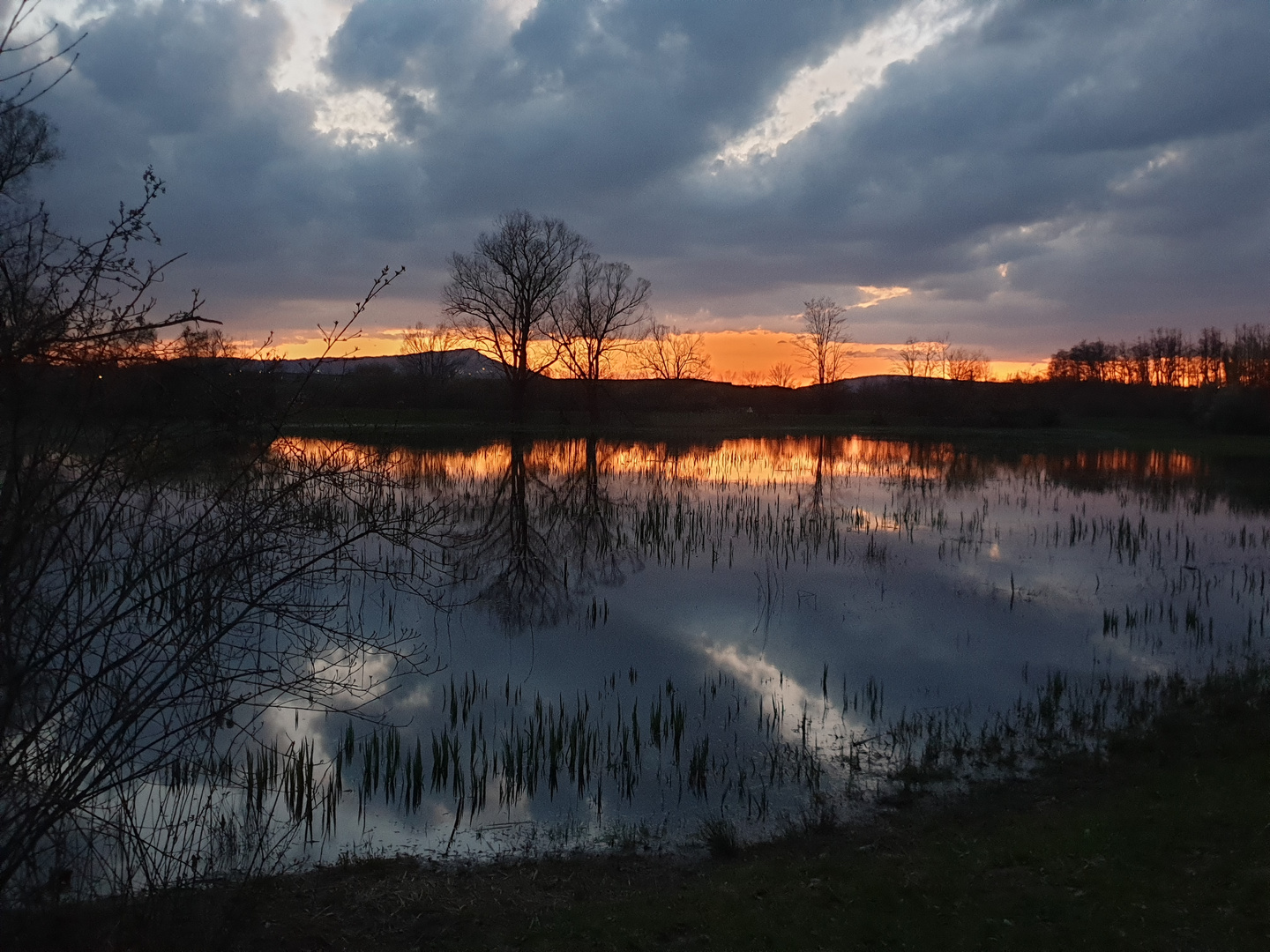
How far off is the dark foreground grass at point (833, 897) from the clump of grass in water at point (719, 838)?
0.10 m

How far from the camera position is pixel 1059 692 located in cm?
959

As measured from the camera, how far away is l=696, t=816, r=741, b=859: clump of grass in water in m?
6.25

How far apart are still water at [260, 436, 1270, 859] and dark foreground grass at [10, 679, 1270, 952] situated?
74 centimetres

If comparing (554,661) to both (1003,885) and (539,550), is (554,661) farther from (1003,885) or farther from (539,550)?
(539,550)

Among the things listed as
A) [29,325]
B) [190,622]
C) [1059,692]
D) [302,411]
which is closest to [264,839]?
[190,622]

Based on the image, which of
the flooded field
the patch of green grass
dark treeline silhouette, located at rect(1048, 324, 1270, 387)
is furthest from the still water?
dark treeline silhouette, located at rect(1048, 324, 1270, 387)

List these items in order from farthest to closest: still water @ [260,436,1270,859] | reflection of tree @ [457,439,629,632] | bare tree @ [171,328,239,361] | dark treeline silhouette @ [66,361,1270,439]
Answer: dark treeline silhouette @ [66,361,1270,439], reflection of tree @ [457,439,629,632], still water @ [260,436,1270,859], bare tree @ [171,328,239,361]

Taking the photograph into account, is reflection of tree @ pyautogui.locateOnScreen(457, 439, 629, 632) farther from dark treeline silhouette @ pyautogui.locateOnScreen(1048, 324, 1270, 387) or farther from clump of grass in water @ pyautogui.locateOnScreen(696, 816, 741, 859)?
dark treeline silhouette @ pyautogui.locateOnScreen(1048, 324, 1270, 387)

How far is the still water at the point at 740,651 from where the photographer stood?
7254 mm

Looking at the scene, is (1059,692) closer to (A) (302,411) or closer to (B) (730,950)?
(B) (730,950)

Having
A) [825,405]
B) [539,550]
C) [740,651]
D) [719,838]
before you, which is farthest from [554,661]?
[825,405]

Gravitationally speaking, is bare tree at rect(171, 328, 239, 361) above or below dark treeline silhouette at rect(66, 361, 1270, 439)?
below

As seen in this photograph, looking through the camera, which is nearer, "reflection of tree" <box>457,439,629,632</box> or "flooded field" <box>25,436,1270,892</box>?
"flooded field" <box>25,436,1270,892</box>

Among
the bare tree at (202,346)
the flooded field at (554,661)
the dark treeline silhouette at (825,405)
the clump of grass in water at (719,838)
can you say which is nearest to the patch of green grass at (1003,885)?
the clump of grass in water at (719,838)
